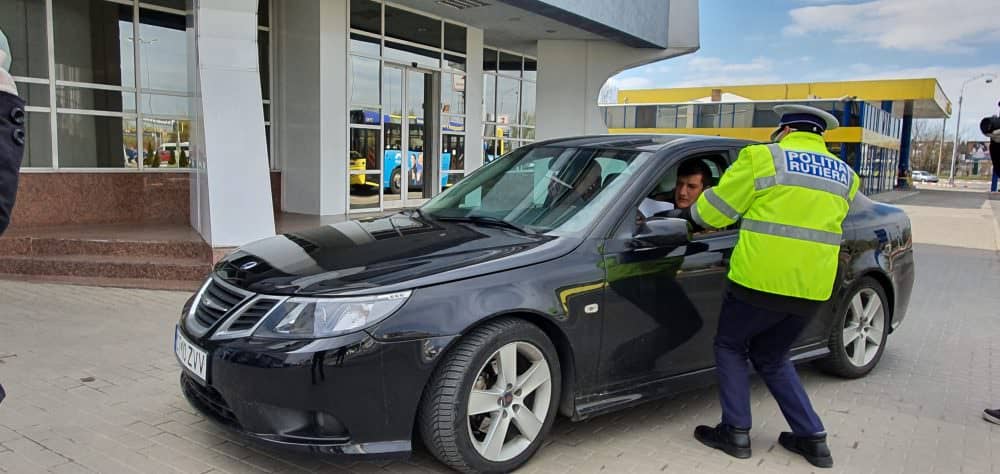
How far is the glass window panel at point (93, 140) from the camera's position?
973 cm

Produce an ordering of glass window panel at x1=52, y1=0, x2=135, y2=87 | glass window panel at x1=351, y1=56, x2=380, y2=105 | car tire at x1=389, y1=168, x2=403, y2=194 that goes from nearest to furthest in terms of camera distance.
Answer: glass window panel at x1=52, y1=0, x2=135, y2=87
glass window panel at x1=351, y1=56, x2=380, y2=105
car tire at x1=389, y1=168, x2=403, y2=194

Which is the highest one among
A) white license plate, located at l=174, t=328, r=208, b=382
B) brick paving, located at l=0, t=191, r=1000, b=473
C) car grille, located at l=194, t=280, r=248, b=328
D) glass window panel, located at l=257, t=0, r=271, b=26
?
glass window panel, located at l=257, t=0, r=271, b=26

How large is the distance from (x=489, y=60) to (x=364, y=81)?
5224mm

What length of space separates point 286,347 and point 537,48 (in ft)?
50.3

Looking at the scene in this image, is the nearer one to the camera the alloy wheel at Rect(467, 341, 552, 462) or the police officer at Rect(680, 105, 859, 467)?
the alloy wheel at Rect(467, 341, 552, 462)

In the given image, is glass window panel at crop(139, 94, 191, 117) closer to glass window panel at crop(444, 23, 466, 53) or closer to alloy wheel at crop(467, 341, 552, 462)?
glass window panel at crop(444, 23, 466, 53)

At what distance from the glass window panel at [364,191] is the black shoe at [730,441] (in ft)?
31.6

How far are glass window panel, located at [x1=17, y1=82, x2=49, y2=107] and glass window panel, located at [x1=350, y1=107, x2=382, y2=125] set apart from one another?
4480mm

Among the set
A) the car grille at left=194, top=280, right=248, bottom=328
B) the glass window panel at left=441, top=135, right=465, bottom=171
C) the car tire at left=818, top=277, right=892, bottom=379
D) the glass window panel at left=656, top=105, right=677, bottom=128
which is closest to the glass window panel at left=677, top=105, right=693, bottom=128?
the glass window panel at left=656, top=105, right=677, bottom=128

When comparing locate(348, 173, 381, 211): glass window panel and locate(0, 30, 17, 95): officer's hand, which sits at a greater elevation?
locate(0, 30, 17, 95): officer's hand

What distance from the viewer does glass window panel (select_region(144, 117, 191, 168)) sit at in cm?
1050

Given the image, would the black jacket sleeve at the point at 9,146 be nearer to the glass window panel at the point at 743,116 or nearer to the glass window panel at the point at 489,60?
the glass window panel at the point at 489,60

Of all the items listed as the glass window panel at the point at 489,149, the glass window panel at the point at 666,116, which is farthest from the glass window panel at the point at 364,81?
the glass window panel at the point at 666,116

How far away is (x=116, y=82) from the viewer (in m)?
10.2
